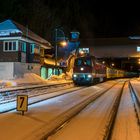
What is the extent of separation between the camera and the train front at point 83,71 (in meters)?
41.2

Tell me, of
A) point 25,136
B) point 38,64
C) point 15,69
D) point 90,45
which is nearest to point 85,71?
point 15,69

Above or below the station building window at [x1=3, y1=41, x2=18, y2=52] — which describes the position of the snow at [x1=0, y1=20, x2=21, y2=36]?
above

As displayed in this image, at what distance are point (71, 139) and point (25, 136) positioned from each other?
1.31 meters

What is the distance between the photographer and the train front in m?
41.2

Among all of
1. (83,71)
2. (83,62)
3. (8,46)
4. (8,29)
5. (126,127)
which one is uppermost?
(8,29)

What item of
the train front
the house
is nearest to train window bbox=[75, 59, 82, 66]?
the train front

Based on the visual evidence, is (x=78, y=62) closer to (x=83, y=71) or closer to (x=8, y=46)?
(x=83, y=71)

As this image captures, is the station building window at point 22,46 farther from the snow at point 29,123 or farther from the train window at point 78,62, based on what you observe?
the snow at point 29,123

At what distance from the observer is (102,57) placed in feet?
246

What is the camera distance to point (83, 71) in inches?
1641

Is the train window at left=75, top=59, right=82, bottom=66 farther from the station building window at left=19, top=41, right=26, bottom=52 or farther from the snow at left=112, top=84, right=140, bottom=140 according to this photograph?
the snow at left=112, top=84, right=140, bottom=140

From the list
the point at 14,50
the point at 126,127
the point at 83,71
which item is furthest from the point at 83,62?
the point at 126,127

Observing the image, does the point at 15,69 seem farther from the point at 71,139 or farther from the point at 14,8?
the point at 71,139

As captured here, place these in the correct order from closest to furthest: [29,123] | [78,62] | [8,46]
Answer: [29,123], [78,62], [8,46]
